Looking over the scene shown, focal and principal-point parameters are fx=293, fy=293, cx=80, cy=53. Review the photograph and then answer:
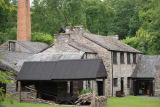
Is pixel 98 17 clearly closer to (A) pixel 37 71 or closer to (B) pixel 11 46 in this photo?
(B) pixel 11 46

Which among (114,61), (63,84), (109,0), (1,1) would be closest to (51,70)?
(63,84)

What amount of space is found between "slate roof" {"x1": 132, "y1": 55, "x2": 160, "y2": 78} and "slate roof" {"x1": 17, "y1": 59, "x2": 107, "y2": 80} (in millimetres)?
14329

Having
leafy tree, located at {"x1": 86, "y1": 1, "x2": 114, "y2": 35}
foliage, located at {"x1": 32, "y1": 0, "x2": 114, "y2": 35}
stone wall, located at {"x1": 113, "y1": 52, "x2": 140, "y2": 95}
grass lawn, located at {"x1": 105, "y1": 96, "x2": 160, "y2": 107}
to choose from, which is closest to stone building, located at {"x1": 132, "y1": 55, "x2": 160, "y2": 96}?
stone wall, located at {"x1": 113, "y1": 52, "x2": 140, "y2": 95}

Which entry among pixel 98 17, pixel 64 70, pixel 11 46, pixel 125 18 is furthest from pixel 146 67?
pixel 125 18

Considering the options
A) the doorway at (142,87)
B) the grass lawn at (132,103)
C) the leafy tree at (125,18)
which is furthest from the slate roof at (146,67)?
the leafy tree at (125,18)

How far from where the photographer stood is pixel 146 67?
38281mm

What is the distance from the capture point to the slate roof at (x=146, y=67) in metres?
37.0

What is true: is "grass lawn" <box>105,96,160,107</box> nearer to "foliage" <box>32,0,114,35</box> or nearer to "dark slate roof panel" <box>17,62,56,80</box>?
→ "dark slate roof panel" <box>17,62,56,80</box>

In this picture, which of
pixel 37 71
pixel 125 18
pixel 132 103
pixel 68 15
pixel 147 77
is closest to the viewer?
pixel 37 71

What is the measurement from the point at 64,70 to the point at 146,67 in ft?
56.6

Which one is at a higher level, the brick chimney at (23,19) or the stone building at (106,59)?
the brick chimney at (23,19)

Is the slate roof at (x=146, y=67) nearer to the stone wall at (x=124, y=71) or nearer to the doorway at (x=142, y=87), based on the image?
the stone wall at (x=124, y=71)

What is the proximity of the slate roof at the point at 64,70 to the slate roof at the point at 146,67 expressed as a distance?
1433 centimetres

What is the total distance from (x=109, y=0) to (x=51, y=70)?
209 ft
